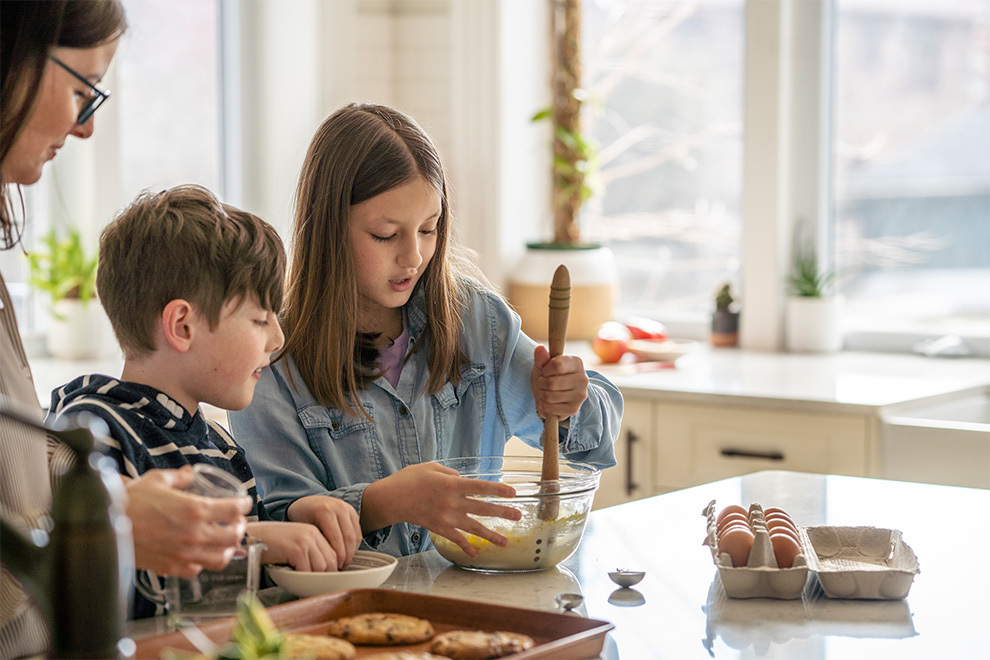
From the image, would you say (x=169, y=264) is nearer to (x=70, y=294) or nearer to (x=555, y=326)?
(x=555, y=326)

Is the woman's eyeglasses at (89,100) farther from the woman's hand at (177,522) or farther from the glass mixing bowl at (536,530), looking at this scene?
the glass mixing bowl at (536,530)

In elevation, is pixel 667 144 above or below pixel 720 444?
above

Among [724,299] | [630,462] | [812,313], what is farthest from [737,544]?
[724,299]

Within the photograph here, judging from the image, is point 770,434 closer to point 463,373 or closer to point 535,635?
point 463,373

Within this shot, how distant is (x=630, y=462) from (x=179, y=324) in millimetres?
1793

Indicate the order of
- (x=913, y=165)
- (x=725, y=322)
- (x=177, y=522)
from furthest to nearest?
(x=725, y=322) < (x=913, y=165) < (x=177, y=522)

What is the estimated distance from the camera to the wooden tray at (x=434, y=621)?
88 cm

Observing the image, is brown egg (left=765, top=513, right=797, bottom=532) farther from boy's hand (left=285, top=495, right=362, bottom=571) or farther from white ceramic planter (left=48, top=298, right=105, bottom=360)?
white ceramic planter (left=48, top=298, right=105, bottom=360)

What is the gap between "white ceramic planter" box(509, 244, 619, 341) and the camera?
3.43m

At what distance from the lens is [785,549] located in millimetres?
1129

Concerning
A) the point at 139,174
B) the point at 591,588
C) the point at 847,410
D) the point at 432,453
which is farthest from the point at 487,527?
the point at 139,174

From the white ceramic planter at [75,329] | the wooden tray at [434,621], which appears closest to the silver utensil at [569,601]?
the wooden tray at [434,621]

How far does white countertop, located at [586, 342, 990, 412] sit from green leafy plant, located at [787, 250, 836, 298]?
7.7 inches

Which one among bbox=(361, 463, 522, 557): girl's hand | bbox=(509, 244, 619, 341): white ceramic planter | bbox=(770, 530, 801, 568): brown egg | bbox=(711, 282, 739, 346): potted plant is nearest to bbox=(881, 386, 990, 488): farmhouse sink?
bbox=(711, 282, 739, 346): potted plant
